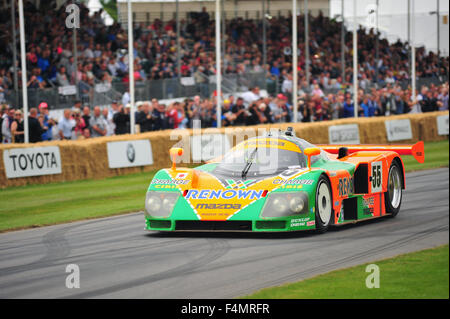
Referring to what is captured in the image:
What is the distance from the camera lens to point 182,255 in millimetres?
10164

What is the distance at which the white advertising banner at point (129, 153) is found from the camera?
71.5 ft

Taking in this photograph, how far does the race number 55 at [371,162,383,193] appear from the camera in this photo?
1288 centimetres

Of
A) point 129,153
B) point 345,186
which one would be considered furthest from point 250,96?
point 345,186

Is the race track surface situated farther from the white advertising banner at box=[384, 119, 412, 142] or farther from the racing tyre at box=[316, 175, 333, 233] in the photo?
the white advertising banner at box=[384, 119, 412, 142]

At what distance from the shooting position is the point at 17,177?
1950 centimetres

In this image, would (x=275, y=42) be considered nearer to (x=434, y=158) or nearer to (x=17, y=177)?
(x=434, y=158)

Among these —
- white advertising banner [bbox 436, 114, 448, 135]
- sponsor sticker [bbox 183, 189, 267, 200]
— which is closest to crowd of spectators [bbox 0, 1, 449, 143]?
white advertising banner [bbox 436, 114, 448, 135]

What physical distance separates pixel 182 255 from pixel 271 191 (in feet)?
5.42

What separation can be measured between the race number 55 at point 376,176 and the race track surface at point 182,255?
0.51 meters

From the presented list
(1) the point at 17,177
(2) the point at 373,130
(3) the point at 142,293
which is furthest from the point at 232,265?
(2) the point at 373,130

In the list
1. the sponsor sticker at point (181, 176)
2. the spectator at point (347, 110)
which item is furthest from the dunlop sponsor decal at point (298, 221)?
the spectator at point (347, 110)

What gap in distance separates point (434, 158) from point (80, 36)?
12.3m

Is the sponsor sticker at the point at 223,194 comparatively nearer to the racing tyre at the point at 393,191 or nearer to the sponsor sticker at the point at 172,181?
the sponsor sticker at the point at 172,181
